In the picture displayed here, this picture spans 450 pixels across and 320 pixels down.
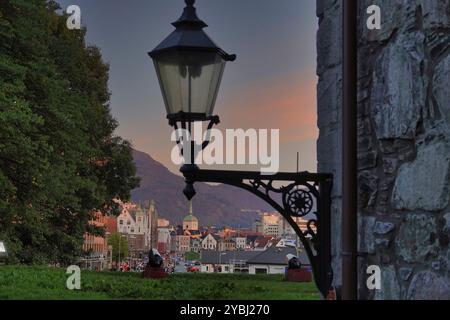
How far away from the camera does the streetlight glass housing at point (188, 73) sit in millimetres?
3852

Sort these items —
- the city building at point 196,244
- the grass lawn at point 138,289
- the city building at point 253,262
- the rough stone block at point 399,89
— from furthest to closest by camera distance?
the city building at point 196,244, the city building at point 253,262, the grass lawn at point 138,289, the rough stone block at point 399,89

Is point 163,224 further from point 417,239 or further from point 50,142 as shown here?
point 417,239

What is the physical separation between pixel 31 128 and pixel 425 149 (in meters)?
17.2

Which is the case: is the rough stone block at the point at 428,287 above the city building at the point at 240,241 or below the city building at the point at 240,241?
below

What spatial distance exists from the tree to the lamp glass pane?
32767 millimetres

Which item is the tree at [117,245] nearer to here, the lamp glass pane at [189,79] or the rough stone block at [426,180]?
the lamp glass pane at [189,79]

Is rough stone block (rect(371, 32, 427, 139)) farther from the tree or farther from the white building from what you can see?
the white building

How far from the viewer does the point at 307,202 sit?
13.0 ft

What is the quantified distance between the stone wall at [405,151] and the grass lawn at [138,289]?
24.4 feet

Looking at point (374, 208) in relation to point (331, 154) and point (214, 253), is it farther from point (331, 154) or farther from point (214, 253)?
point (214, 253)

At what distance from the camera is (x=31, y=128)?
63.9ft

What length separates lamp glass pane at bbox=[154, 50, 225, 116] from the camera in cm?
386

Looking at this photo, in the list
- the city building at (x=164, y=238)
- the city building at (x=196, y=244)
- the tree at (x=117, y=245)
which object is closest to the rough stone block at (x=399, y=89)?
the city building at (x=196, y=244)
